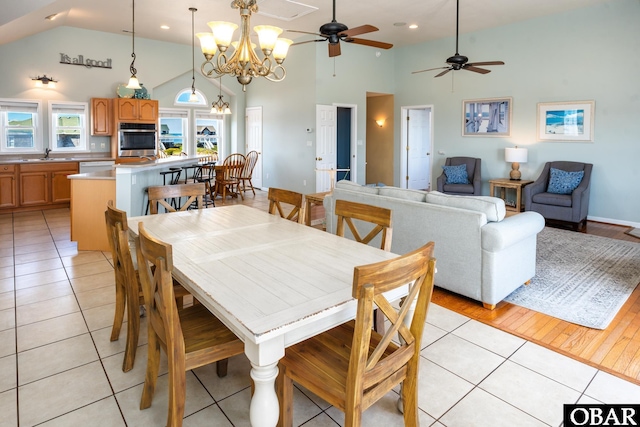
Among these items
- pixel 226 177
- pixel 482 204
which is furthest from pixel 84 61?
pixel 482 204

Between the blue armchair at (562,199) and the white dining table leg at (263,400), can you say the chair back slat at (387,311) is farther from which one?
the blue armchair at (562,199)

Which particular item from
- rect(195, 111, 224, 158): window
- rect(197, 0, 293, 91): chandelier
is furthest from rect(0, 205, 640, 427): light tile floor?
rect(195, 111, 224, 158): window

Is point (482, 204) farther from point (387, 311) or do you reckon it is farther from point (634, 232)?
point (634, 232)

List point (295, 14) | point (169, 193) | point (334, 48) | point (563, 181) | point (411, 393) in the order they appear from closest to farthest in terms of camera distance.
Answer: point (411, 393)
point (169, 193)
point (334, 48)
point (563, 181)
point (295, 14)

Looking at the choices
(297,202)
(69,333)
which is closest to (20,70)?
(69,333)

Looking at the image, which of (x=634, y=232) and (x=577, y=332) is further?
(x=634, y=232)

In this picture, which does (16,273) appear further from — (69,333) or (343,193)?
(343,193)

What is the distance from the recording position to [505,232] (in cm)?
306

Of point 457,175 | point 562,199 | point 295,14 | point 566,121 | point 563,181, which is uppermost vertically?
point 295,14

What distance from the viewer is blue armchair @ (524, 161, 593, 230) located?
5.87 meters

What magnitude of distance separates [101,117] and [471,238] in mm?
7654

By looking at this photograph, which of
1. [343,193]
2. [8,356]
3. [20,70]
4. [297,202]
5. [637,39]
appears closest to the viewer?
[8,356]

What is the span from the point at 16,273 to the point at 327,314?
3.93 meters

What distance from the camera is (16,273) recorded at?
156 inches
